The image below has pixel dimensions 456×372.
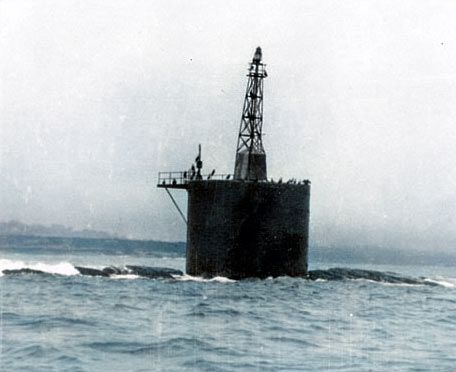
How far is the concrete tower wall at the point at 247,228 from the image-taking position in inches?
1288

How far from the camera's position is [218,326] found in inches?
750

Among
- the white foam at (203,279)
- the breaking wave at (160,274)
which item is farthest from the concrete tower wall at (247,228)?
the breaking wave at (160,274)

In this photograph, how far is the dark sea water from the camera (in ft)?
47.2

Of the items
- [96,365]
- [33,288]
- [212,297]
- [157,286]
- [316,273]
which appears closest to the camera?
[96,365]

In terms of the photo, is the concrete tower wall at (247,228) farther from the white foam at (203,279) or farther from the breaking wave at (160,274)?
the breaking wave at (160,274)

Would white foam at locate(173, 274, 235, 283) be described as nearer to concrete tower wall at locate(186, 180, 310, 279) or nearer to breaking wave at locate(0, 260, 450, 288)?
breaking wave at locate(0, 260, 450, 288)

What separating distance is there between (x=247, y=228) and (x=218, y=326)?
45.3ft

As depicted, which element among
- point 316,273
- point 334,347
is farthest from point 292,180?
point 334,347

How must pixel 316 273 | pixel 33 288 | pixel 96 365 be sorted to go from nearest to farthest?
pixel 96 365 < pixel 33 288 < pixel 316 273

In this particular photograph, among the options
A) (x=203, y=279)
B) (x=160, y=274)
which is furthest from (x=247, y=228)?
(x=160, y=274)

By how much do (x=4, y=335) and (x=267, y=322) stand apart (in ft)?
24.0

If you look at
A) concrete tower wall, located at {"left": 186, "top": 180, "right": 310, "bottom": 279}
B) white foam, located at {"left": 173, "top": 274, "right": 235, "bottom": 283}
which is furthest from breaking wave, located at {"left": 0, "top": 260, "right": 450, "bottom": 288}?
concrete tower wall, located at {"left": 186, "top": 180, "right": 310, "bottom": 279}

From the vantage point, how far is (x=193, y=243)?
1353 inches

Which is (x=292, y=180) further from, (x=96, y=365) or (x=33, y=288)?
(x=96, y=365)
